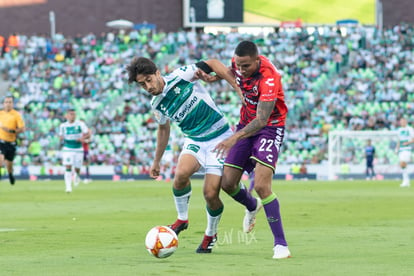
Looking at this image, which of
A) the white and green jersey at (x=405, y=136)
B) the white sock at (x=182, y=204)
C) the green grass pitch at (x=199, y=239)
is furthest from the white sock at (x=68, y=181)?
the white sock at (x=182, y=204)

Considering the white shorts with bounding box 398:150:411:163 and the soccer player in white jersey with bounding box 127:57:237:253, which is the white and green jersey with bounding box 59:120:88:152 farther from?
the soccer player in white jersey with bounding box 127:57:237:253

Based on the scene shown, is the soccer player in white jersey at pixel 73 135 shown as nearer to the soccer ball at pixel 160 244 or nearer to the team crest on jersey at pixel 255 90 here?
the team crest on jersey at pixel 255 90

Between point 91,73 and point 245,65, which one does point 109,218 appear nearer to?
point 245,65

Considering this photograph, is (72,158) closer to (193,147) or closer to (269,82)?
(193,147)

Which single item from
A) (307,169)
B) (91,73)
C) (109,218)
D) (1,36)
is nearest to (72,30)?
(1,36)

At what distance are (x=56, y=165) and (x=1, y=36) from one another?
1492cm

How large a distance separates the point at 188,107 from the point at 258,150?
1211 mm

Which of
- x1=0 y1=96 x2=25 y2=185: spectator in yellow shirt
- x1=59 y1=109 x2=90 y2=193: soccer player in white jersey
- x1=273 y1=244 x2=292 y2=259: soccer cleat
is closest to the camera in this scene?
x1=273 y1=244 x2=292 y2=259: soccer cleat

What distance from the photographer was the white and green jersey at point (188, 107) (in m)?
10.6

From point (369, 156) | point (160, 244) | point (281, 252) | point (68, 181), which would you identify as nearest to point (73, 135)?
point (68, 181)

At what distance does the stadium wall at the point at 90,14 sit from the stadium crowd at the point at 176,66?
285cm

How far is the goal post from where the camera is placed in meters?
40.9

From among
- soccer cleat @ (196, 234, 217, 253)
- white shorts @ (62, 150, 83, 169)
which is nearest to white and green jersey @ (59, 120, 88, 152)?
white shorts @ (62, 150, 83, 169)

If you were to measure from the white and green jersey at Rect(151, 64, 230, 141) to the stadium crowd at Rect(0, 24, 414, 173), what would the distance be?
30.8 meters
